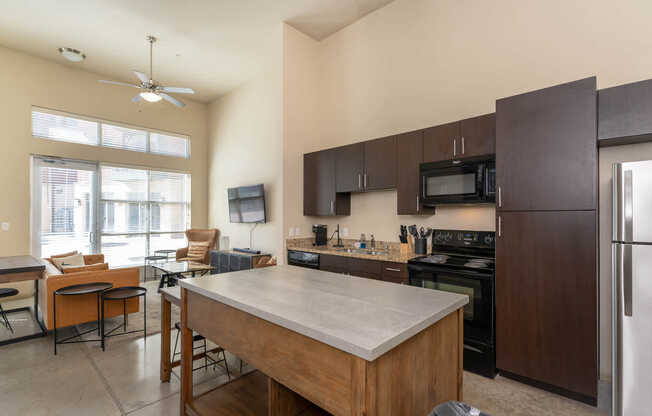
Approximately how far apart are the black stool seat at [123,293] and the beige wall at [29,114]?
304cm

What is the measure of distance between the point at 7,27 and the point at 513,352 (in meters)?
7.11

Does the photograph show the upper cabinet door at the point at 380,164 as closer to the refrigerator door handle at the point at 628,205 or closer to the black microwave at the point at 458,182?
the black microwave at the point at 458,182

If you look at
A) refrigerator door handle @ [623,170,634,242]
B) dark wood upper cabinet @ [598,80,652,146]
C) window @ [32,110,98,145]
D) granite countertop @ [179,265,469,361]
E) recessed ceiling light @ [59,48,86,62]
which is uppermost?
recessed ceiling light @ [59,48,86,62]

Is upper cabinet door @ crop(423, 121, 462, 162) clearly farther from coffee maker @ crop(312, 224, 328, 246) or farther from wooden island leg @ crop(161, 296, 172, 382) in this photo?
wooden island leg @ crop(161, 296, 172, 382)

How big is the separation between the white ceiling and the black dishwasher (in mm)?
3196

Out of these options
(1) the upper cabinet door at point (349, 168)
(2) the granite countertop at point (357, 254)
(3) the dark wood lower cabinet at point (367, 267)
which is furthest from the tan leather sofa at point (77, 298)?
(1) the upper cabinet door at point (349, 168)

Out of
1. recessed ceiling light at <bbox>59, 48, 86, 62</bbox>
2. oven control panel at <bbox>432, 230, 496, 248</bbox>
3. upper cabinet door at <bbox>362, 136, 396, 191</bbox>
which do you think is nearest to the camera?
oven control panel at <bbox>432, 230, 496, 248</bbox>

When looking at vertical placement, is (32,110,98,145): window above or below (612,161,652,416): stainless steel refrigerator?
above

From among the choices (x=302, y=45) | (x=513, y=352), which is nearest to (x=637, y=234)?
(x=513, y=352)

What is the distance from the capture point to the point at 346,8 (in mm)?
3996

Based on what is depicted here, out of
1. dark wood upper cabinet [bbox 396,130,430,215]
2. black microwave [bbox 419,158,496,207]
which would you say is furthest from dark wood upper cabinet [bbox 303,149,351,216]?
black microwave [bbox 419,158,496,207]

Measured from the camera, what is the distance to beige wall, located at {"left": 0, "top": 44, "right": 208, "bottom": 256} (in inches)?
183

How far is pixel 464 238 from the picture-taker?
3.13 m

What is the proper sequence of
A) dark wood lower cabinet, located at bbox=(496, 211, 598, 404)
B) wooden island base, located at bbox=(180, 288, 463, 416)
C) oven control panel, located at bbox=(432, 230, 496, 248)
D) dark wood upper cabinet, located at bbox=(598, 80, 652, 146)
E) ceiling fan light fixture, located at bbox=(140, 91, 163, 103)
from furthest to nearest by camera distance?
ceiling fan light fixture, located at bbox=(140, 91, 163, 103) < oven control panel, located at bbox=(432, 230, 496, 248) < dark wood lower cabinet, located at bbox=(496, 211, 598, 404) < dark wood upper cabinet, located at bbox=(598, 80, 652, 146) < wooden island base, located at bbox=(180, 288, 463, 416)
